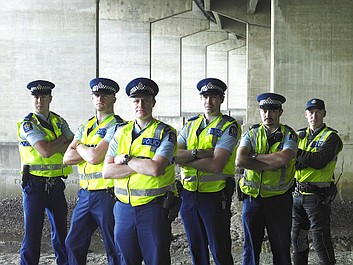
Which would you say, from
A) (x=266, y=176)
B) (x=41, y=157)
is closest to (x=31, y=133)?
(x=41, y=157)

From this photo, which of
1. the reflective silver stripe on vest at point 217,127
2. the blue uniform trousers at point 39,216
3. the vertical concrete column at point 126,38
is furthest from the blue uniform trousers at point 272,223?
the vertical concrete column at point 126,38

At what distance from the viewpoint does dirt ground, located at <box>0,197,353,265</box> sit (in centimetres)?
724

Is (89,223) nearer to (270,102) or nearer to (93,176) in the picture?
(93,176)

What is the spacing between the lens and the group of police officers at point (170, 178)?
15.0 feet

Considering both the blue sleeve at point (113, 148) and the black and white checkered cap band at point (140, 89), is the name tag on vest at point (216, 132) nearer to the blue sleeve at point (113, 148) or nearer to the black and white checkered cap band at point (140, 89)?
the black and white checkered cap band at point (140, 89)

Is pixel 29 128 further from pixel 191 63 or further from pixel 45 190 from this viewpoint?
pixel 191 63

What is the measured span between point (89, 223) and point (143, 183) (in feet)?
3.63

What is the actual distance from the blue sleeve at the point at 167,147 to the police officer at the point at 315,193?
1.99m

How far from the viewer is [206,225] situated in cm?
525

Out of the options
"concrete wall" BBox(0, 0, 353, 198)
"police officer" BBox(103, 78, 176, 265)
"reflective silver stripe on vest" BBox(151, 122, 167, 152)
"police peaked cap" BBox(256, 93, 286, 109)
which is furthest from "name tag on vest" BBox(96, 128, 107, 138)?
"concrete wall" BBox(0, 0, 353, 198)

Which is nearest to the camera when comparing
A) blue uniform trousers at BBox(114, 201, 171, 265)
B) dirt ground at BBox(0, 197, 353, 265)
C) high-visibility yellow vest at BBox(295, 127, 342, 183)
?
blue uniform trousers at BBox(114, 201, 171, 265)

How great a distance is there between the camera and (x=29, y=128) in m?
5.94

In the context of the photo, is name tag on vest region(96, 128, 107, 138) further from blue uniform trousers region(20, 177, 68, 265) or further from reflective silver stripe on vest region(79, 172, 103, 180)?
blue uniform trousers region(20, 177, 68, 265)

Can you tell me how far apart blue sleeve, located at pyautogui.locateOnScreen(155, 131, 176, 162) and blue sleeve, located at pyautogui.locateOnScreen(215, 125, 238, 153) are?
729mm
